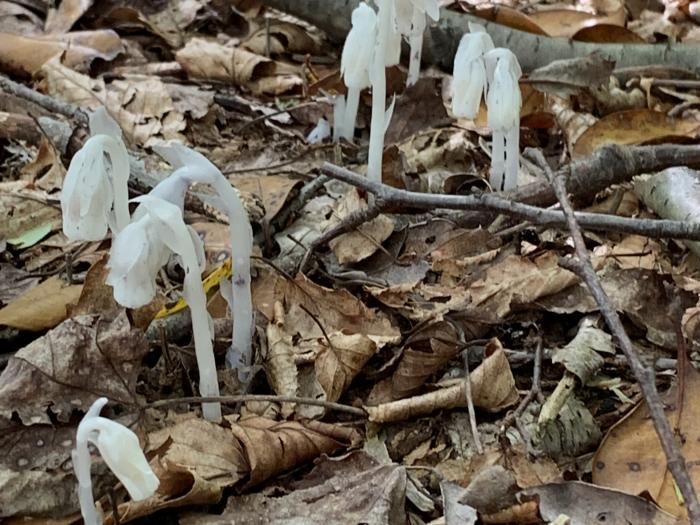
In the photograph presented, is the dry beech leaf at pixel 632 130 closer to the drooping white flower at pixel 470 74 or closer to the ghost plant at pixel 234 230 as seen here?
the drooping white flower at pixel 470 74

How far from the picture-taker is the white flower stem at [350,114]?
3.05 metres

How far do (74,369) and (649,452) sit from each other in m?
1.10

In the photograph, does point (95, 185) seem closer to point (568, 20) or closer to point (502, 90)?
point (502, 90)

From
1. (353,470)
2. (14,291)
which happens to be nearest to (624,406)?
(353,470)

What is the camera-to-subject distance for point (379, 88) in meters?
2.44

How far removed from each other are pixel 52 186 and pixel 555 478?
1774mm

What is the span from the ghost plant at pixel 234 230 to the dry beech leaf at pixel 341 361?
0.53 ft

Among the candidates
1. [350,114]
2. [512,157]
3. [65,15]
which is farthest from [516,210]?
[65,15]

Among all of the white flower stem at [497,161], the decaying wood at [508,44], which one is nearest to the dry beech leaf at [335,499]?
the white flower stem at [497,161]

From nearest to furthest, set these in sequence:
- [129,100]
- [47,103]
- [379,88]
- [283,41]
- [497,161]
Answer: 1. [379,88]
2. [497,161]
3. [47,103]
4. [129,100]
5. [283,41]

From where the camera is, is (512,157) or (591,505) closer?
(591,505)

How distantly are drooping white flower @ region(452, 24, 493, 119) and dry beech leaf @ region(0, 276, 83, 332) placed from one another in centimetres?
109

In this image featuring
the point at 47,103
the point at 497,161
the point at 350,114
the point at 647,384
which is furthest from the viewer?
the point at 350,114

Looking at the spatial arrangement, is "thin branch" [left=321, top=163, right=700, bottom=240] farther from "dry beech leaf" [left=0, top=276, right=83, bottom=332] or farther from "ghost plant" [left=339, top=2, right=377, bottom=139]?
"dry beech leaf" [left=0, top=276, right=83, bottom=332]
